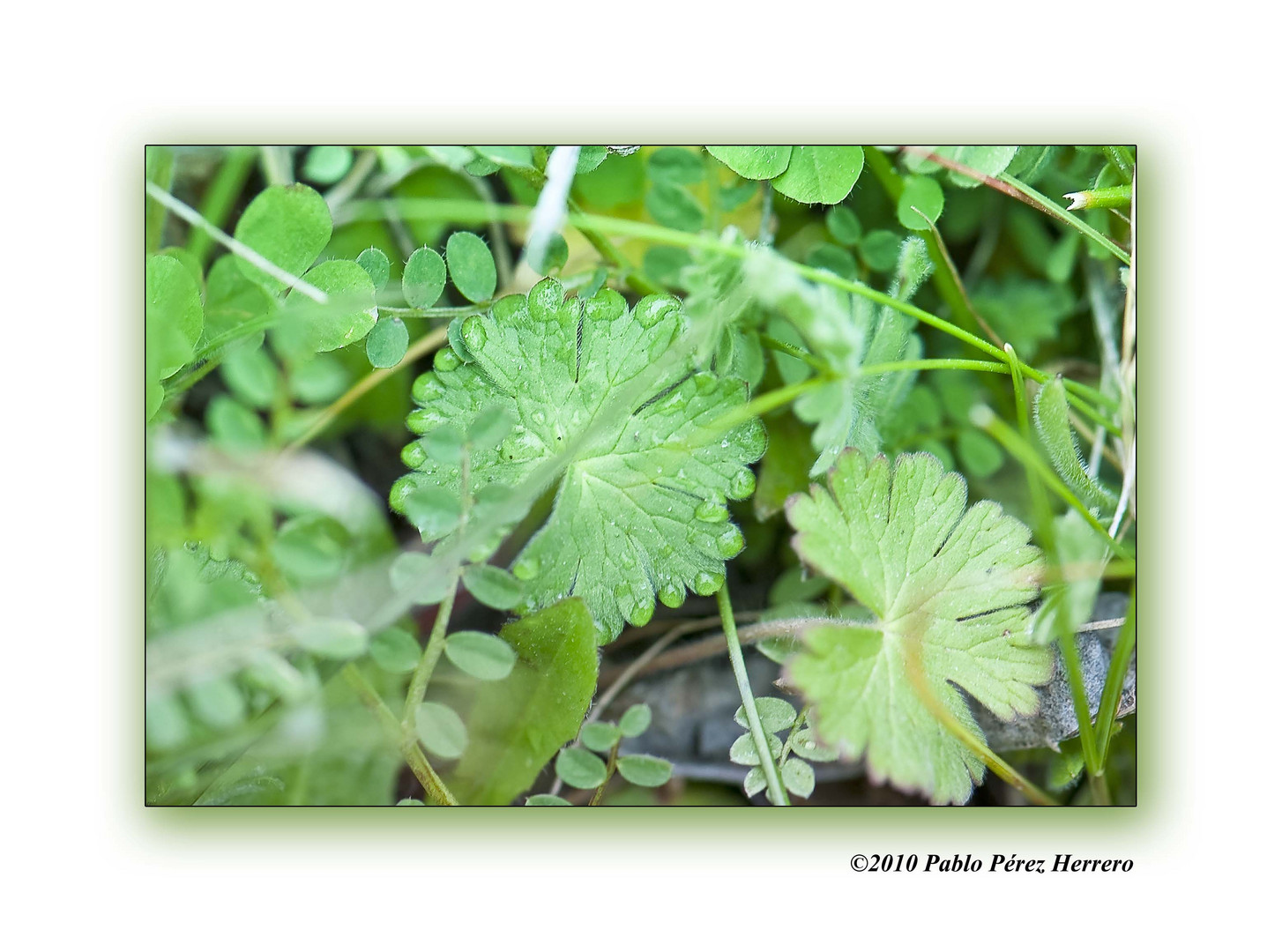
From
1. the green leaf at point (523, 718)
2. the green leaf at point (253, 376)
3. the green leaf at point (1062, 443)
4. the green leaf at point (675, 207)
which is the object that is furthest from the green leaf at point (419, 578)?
the green leaf at point (1062, 443)

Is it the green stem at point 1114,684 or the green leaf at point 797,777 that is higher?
the green stem at point 1114,684

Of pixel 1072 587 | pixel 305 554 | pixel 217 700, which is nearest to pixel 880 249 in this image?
pixel 1072 587

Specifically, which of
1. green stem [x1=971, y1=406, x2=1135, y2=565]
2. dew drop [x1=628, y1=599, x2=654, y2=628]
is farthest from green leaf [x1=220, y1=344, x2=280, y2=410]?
green stem [x1=971, y1=406, x2=1135, y2=565]

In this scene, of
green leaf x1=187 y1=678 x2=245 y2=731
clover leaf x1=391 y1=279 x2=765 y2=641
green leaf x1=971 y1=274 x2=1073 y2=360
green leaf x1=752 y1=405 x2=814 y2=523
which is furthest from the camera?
green leaf x1=971 y1=274 x2=1073 y2=360

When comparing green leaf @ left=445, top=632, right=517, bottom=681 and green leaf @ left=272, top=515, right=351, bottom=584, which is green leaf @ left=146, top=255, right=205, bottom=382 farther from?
green leaf @ left=445, top=632, right=517, bottom=681

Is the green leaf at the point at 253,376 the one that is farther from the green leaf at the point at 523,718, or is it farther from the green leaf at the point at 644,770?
the green leaf at the point at 644,770
